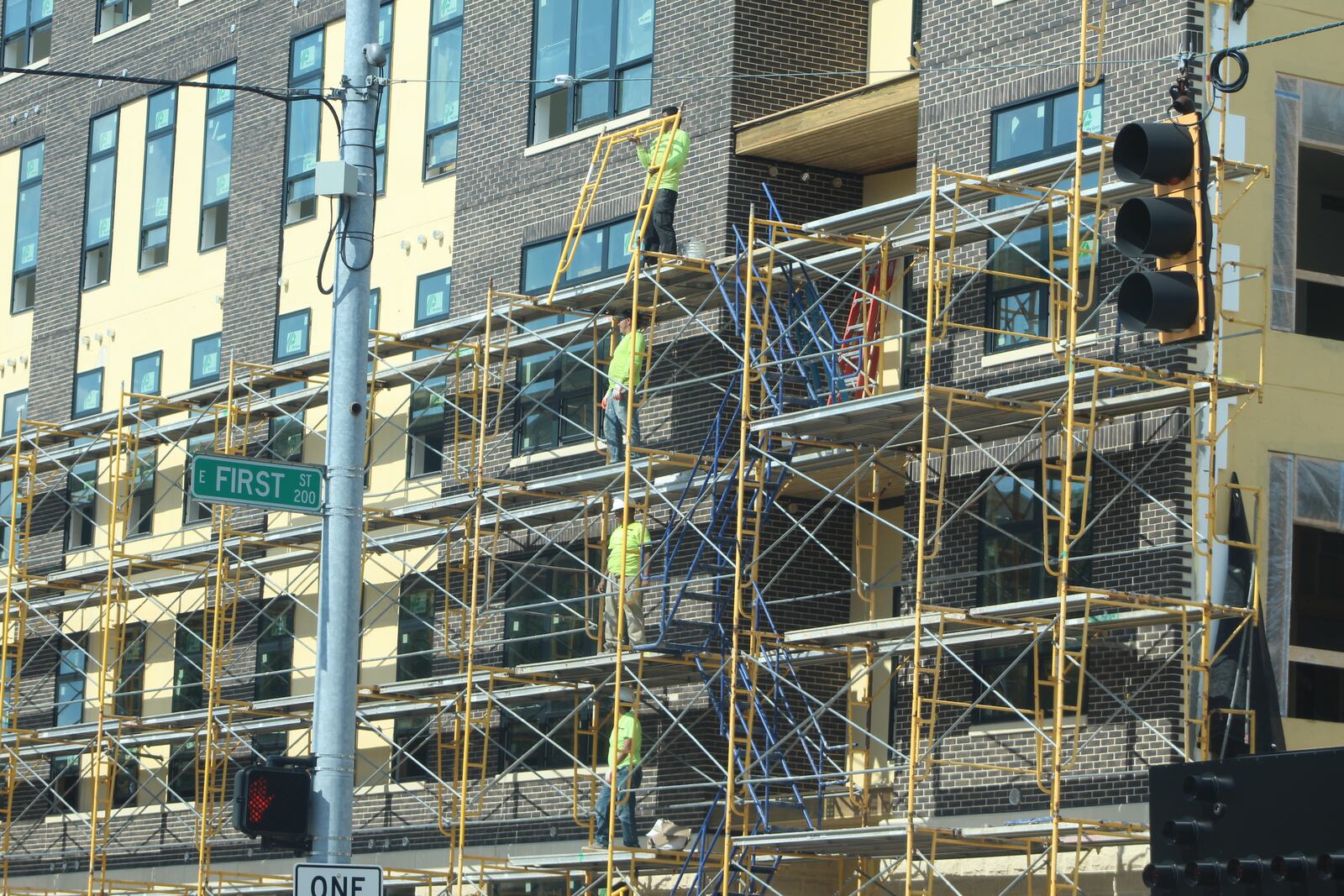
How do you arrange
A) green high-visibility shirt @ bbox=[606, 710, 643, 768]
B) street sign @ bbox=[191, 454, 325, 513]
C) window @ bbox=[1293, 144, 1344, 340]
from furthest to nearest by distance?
green high-visibility shirt @ bbox=[606, 710, 643, 768], window @ bbox=[1293, 144, 1344, 340], street sign @ bbox=[191, 454, 325, 513]

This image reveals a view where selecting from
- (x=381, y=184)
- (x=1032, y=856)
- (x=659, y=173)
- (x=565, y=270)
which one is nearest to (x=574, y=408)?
(x=565, y=270)

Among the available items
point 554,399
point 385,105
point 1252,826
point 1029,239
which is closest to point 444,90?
point 385,105

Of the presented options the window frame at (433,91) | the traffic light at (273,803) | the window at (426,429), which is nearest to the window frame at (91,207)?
the window frame at (433,91)

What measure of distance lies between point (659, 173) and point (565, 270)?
2377 mm

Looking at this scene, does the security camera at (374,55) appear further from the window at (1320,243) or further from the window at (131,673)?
the window at (131,673)

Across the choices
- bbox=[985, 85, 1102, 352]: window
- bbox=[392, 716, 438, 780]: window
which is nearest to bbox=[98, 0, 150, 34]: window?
bbox=[392, 716, 438, 780]: window

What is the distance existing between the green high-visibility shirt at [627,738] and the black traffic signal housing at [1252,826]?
46.8ft

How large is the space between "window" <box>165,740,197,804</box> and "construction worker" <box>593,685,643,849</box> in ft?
32.2

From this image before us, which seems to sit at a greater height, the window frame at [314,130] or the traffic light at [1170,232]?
the window frame at [314,130]

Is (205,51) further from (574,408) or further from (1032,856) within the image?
(1032,856)

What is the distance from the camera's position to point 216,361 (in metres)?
35.3

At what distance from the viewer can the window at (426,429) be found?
3109 cm

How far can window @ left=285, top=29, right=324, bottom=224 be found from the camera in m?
34.4

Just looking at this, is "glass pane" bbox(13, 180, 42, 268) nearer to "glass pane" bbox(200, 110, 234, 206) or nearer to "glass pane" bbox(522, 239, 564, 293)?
"glass pane" bbox(200, 110, 234, 206)
